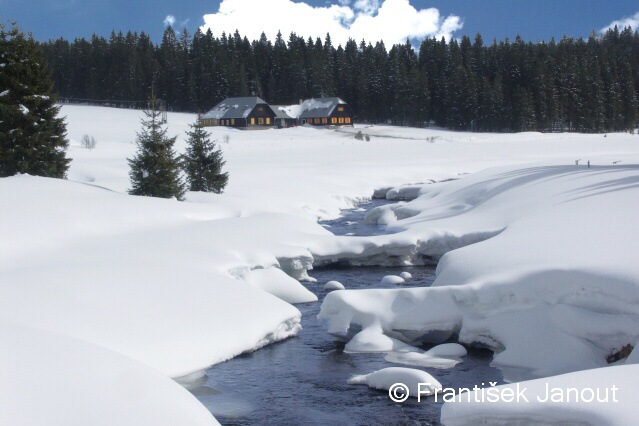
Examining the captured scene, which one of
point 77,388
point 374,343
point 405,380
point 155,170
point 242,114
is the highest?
point 242,114

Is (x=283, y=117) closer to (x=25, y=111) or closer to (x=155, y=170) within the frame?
(x=155, y=170)

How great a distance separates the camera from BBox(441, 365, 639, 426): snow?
23.4ft

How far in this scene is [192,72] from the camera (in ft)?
348

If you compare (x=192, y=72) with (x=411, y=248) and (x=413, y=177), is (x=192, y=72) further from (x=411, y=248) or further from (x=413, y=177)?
(x=411, y=248)

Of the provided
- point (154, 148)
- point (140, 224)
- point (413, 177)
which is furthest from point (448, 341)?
point (413, 177)

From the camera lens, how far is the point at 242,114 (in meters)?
91.8

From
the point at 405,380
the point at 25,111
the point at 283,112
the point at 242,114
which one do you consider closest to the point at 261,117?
the point at 242,114

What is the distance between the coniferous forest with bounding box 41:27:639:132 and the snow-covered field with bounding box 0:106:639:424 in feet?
239

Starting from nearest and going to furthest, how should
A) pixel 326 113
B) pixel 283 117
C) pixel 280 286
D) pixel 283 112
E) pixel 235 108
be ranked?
pixel 280 286 < pixel 235 108 < pixel 326 113 < pixel 283 117 < pixel 283 112

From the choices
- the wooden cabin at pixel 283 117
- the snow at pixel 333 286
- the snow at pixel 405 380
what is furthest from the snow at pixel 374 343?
the wooden cabin at pixel 283 117

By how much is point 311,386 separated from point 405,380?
1701mm

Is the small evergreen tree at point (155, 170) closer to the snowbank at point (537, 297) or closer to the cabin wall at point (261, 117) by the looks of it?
the snowbank at point (537, 297)

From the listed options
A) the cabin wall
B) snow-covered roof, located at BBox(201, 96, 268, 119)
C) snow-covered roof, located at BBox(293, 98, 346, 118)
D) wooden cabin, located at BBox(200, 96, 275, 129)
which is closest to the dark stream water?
wooden cabin, located at BBox(200, 96, 275, 129)

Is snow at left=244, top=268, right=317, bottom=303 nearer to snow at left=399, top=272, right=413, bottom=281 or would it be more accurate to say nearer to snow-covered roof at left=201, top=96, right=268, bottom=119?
snow at left=399, top=272, right=413, bottom=281
